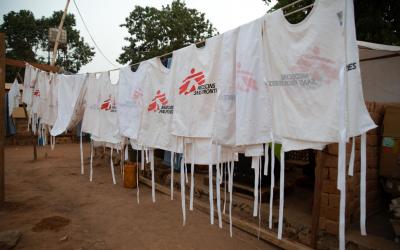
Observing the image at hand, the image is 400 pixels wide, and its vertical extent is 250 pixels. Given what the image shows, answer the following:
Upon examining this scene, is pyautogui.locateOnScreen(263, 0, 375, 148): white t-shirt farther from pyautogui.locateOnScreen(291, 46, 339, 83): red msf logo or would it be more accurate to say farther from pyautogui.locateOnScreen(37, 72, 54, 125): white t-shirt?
pyautogui.locateOnScreen(37, 72, 54, 125): white t-shirt

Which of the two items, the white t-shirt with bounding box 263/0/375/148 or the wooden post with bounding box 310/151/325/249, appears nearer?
the white t-shirt with bounding box 263/0/375/148

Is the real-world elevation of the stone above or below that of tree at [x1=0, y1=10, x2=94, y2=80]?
below

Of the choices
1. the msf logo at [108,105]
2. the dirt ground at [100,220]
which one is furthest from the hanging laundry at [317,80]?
the msf logo at [108,105]

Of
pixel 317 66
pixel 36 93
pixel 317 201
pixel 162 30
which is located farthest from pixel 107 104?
pixel 162 30

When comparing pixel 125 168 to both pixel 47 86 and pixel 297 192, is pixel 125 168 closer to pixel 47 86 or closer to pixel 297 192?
pixel 47 86

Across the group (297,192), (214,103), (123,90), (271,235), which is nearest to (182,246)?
(271,235)

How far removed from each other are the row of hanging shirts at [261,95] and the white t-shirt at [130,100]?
0.11 ft

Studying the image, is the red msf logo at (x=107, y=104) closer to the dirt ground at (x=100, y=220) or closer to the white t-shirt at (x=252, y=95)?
the dirt ground at (x=100, y=220)

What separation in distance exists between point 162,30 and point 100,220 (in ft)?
45.7

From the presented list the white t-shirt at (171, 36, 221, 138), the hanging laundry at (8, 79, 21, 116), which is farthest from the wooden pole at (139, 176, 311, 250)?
the hanging laundry at (8, 79, 21, 116)

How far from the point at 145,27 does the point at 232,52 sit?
15.7 meters

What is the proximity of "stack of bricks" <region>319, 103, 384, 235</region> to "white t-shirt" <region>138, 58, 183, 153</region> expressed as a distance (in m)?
1.95

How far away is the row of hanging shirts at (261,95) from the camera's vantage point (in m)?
1.79

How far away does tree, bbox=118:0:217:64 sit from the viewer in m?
15.6
